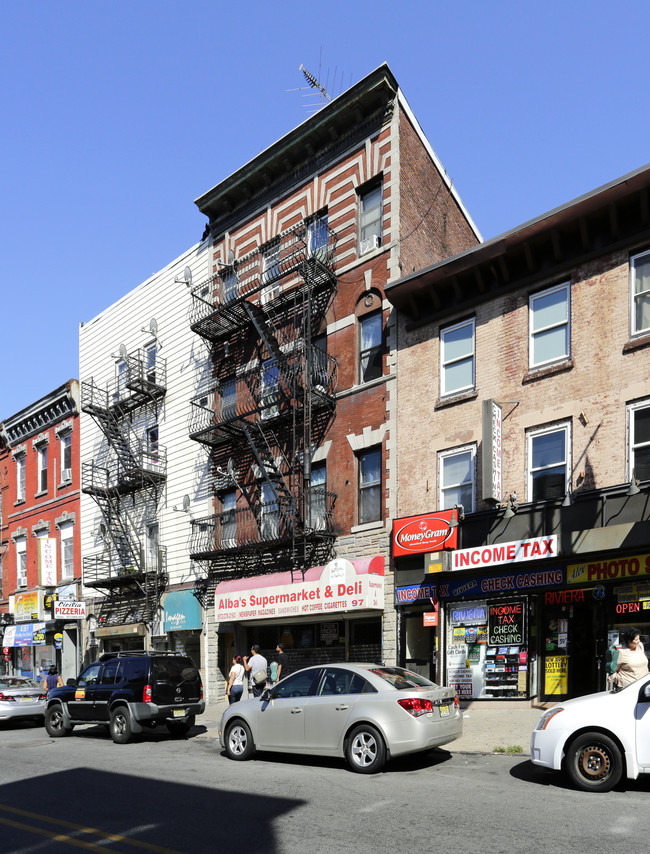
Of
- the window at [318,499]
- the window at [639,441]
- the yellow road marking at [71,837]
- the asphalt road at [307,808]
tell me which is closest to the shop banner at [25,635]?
the window at [318,499]

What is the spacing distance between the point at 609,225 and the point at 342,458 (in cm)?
880

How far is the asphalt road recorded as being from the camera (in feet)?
24.7

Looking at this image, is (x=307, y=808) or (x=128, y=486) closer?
(x=307, y=808)

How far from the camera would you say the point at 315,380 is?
73.0 ft

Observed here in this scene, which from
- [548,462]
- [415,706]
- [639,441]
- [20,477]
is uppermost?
[639,441]

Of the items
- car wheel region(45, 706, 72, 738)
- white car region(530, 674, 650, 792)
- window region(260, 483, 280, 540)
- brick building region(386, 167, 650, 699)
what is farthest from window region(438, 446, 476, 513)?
car wheel region(45, 706, 72, 738)

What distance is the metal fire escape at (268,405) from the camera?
22.0 meters

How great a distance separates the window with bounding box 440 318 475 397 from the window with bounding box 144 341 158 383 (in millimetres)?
12787

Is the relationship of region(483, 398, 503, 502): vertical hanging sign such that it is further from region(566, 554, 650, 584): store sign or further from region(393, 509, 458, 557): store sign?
region(566, 554, 650, 584): store sign

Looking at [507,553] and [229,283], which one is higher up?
[229,283]

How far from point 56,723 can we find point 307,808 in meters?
11.0

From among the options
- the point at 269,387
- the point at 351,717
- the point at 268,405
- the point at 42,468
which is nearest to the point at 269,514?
the point at 268,405

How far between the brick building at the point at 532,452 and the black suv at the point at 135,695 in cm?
546

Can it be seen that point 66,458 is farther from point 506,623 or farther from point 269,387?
point 506,623
